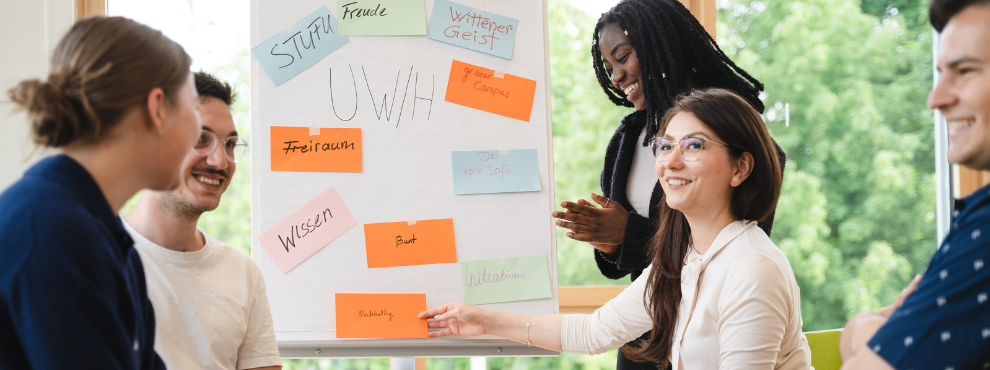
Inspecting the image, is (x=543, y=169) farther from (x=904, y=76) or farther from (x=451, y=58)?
(x=904, y=76)

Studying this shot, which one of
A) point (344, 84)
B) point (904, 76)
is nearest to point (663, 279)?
point (344, 84)

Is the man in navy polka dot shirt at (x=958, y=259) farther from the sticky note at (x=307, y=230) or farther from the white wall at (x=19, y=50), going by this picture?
the white wall at (x=19, y=50)

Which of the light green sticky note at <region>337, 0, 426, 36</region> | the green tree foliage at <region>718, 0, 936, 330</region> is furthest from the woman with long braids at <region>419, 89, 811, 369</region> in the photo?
the green tree foliage at <region>718, 0, 936, 330</region>

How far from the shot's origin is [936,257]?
0.76 metres

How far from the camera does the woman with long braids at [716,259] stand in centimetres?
111

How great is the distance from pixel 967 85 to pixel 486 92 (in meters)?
1.08

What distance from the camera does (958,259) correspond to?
70 centimetres

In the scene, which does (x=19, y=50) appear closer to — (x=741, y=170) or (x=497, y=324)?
(x=497, y=324)

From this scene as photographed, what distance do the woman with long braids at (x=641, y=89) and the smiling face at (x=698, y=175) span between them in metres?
0.24

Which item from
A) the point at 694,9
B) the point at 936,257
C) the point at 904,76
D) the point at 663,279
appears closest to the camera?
the point at 936,257

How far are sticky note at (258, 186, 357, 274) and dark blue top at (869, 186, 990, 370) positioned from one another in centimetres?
122

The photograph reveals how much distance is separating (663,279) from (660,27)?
63cm

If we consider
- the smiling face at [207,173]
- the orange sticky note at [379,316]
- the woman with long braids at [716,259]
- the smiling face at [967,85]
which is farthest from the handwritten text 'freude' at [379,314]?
the smiling face at [967,85]

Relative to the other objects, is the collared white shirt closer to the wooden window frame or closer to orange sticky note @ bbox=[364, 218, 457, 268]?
orange sticky note @ bbox=[364, 218, 457, 268]
